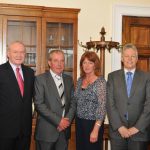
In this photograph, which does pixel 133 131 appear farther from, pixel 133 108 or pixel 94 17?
pixel 94 17

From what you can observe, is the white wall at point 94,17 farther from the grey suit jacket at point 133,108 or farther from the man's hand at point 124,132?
the man's hand at point 124,132

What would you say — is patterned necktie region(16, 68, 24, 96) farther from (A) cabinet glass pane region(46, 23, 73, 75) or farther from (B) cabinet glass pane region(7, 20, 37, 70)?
(A) cabinet glass pane region(46, 23, 73, 75)

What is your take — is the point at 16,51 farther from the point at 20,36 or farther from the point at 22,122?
the point at 20,36

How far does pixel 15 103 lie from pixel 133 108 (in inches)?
42.4

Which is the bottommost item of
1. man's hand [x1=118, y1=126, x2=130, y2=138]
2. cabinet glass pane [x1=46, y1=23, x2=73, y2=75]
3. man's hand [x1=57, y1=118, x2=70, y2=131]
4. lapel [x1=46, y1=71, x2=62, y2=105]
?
man's hand [x1=118, y1=126, x2=130, y2=138]

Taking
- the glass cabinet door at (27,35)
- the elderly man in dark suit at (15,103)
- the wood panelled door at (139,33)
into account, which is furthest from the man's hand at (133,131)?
the wood panelled door at (139,33)

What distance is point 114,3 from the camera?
13.5ft

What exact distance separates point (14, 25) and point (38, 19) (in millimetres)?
305

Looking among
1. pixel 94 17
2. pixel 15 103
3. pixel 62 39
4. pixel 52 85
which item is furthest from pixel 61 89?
pixel 94 17

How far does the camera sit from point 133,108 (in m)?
2.74

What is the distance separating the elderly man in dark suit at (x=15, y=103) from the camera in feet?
8.82

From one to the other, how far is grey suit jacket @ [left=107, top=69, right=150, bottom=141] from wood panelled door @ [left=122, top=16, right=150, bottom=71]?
147 centimetres

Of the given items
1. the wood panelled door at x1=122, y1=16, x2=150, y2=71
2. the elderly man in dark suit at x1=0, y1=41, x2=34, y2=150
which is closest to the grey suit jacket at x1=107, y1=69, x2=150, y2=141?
the elderly man in dark suit at x1=0, y1=41, x2=34, y2=150

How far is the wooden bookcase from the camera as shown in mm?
3639
